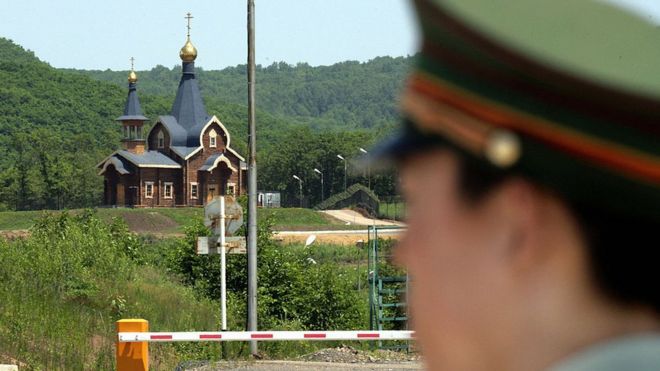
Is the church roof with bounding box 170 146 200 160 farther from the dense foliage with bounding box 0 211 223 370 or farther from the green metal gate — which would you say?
the green metal gate

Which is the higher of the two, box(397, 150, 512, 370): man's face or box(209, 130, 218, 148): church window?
box(209, 130, 218, 148): church window

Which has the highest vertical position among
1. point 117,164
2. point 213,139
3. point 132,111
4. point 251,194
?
point 132,111

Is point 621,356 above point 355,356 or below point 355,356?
above

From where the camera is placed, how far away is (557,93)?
963 millimetres

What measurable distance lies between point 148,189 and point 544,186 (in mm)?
108824

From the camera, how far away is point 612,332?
95 centimetres

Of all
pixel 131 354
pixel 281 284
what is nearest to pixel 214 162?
pixel 281 284

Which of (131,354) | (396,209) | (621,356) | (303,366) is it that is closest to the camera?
(621,356)

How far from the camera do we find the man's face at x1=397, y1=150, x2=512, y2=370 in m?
1.01

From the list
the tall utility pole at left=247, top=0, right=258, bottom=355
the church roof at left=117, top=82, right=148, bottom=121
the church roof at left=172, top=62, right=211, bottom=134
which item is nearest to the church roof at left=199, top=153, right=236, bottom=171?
the church roof at left=172, top=62, right=211, bottom=134

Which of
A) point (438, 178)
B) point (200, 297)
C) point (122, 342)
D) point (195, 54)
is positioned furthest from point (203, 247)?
point (195, 54)

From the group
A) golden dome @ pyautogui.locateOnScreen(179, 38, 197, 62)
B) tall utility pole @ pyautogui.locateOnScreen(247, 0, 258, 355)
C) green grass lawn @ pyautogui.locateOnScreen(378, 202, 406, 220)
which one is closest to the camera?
green grass lawn @ pyautogui.locateOnScreen(378, 202, 406, 220)

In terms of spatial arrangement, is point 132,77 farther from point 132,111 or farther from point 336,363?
point 336,363

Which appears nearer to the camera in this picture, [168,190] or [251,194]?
[251,194]
